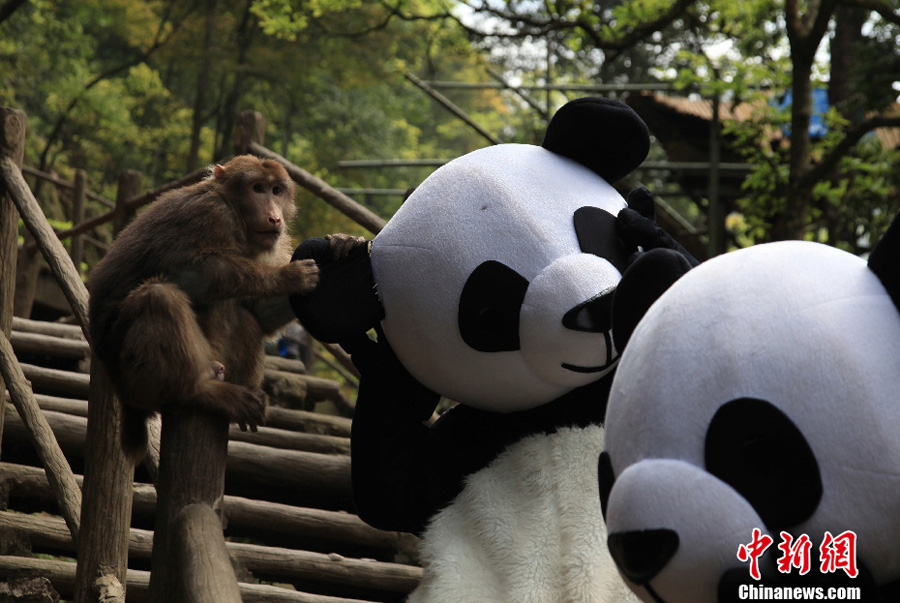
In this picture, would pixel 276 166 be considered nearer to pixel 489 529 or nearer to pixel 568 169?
pixel 568 169

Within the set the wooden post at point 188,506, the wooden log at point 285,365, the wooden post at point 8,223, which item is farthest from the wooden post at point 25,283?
the wooden post at point 188,506

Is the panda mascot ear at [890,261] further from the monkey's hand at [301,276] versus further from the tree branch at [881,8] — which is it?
the tree branch at [881,8]

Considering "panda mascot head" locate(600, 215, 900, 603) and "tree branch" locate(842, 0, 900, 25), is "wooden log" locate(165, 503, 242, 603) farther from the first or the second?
"tree branch" locate(842, 0, 900, 25)

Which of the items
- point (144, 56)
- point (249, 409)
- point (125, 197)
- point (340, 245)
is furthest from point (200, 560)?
point (144, 56)

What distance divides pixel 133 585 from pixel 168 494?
4.95 feet

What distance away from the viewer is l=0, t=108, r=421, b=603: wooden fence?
2.22 m

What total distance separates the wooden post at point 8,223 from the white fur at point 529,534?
8.04ft

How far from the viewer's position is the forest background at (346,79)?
279 inches

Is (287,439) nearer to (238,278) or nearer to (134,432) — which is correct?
(134,432)

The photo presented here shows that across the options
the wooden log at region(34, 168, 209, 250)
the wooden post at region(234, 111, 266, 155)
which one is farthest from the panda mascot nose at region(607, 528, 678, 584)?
the wooden post at region(234, 111, 266, 155)

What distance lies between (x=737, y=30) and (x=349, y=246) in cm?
650

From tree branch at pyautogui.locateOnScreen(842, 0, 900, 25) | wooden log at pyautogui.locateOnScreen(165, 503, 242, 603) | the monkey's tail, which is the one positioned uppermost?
tree branch at pyautogui.locateOnScreen(842, 0, 900, 25)

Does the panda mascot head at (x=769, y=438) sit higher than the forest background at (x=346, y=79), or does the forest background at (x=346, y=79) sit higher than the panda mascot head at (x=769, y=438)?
the forest background at (x=346, y=79)

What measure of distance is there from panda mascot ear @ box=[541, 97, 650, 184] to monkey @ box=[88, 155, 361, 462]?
577 millimetres
